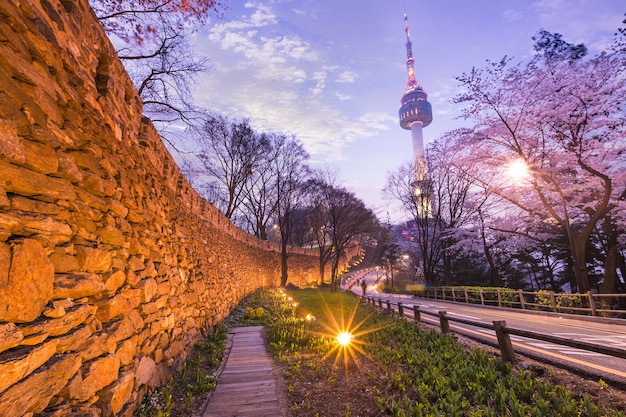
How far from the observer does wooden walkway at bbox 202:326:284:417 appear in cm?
388

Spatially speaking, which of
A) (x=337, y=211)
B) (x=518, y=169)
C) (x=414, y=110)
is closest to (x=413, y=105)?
(x=414, y=110)

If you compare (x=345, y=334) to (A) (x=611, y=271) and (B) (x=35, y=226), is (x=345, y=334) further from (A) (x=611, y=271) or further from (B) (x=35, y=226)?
(A) (x=611, y=271)

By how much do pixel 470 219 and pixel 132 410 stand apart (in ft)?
77.0

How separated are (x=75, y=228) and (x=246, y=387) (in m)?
3.59

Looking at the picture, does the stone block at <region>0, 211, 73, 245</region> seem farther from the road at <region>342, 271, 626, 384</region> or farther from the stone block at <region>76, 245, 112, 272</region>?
the road at <region>342, 271, 626, 384</region>

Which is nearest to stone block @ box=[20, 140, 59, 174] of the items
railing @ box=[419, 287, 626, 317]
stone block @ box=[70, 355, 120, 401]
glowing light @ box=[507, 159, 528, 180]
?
stone block @ box=[70, 355, 120, 401]

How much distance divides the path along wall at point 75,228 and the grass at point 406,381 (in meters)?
1.86

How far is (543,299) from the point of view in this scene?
13383 mm

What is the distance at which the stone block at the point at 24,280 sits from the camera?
1662mm

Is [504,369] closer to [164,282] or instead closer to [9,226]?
[164,282]

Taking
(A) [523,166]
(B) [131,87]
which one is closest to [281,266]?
(A) [523,166]

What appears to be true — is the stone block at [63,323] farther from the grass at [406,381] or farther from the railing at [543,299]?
the railing at [543,299]

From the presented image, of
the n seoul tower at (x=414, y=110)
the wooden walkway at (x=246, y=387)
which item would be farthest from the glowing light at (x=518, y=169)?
the n seoul tower at (x=414, y=110)

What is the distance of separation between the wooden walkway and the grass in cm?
26
